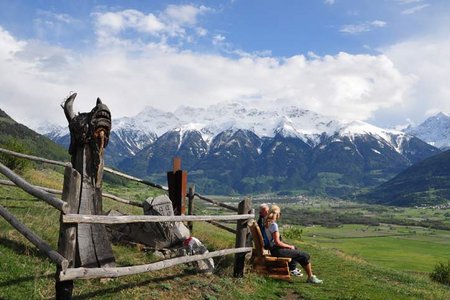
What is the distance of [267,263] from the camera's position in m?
14.4

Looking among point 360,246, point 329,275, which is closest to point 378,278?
point 329,275

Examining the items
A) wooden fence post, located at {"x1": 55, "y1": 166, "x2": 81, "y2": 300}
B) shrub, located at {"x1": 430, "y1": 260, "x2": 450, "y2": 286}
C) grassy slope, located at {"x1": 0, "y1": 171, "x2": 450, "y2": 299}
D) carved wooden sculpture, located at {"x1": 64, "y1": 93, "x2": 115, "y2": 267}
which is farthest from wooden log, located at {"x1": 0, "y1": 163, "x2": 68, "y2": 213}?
shrub, located at {"x1": 430, "y1": 260, "x2": 450, "y2": 286}

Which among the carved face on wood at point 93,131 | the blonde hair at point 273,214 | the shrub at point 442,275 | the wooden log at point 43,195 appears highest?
the carved face on wood at point 93,131

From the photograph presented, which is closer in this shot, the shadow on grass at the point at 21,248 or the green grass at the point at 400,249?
the shadow on grass at the point at 21,248

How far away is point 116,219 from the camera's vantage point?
8805mm

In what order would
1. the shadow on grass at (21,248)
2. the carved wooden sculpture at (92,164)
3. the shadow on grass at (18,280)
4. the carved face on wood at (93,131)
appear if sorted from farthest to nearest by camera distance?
the shadow on grass at (21,248)
the carved face on wood at (93,131)
the carved wooden sculpture at (92,164)
the shadow on grass at (18,280)

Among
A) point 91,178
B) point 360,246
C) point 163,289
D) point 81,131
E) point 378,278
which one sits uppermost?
point 81,131

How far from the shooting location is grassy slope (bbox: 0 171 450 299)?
30.3 feet

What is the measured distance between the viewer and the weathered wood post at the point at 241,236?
13570mm

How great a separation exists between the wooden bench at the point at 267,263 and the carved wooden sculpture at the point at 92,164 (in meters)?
5.41

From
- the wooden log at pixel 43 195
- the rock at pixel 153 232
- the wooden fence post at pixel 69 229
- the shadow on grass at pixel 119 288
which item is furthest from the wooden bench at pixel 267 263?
the wooden log at pixel 43 195

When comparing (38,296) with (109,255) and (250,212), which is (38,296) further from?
(250,212)

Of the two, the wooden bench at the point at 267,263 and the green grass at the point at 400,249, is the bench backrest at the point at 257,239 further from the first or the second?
the green grass at the point at 400,249

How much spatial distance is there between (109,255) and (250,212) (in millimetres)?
5344
